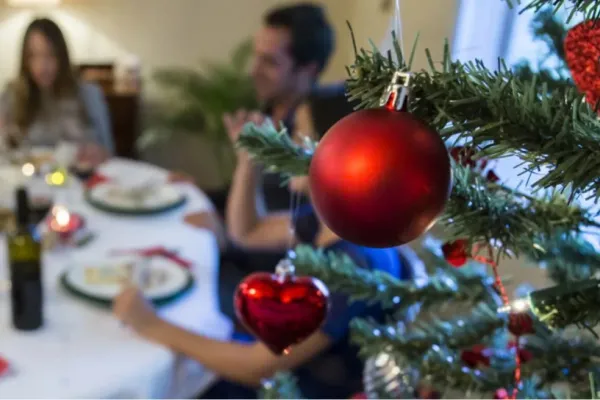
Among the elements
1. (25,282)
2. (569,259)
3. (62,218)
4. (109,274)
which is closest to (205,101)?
(62,218)

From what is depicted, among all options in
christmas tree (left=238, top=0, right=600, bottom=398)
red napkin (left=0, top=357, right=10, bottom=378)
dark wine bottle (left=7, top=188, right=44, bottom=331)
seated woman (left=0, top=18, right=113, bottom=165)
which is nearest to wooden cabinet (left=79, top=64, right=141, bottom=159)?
seated woman (left=0, top=18, right=113, bottom=165)

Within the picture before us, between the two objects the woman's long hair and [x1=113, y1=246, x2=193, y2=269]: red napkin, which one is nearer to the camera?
[x1=113, y1=246, x2=193, y2=269]: red napkin

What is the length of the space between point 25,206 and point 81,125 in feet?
4.53

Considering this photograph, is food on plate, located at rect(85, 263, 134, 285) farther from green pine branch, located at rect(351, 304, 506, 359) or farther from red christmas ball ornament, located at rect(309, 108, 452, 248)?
red christmas ball ornament, located at rect(309, 108, 452, 248)

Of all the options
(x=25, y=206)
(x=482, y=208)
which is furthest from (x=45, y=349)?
(x=482, y=208)

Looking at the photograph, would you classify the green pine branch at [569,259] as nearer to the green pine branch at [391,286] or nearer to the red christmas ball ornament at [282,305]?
the green pine branch at [391,286]

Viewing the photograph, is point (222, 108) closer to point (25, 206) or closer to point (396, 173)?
point (25, 206)

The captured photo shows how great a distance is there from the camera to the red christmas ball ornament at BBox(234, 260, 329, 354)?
0.68 metres

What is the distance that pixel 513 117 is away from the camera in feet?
1.33

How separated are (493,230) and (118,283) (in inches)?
32.4

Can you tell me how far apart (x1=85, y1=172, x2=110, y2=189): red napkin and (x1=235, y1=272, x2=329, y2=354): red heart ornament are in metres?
1.19

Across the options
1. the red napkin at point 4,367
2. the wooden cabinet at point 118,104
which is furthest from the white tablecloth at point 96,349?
the wooden cabinet at point 118,104

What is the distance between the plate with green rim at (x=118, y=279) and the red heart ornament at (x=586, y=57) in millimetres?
862

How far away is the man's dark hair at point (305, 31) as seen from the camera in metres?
1.83
